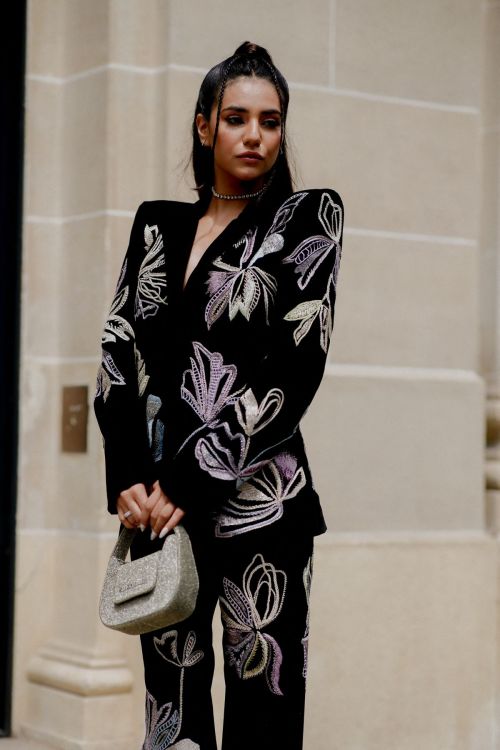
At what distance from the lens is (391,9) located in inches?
209


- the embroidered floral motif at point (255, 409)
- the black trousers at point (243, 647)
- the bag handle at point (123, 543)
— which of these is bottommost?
the black trousers at point (243, 647)

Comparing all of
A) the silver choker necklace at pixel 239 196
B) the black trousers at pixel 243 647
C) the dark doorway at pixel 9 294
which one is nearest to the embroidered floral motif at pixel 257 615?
the black trousers at pixel 243 647

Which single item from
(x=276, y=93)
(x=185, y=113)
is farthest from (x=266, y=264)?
(x=185, y=113)

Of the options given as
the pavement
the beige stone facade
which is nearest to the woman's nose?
the beige stone facade

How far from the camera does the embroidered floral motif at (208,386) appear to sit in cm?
302

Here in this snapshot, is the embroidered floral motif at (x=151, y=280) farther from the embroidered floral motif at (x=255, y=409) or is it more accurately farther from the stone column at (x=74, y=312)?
the stone column at (x=74, y=312)

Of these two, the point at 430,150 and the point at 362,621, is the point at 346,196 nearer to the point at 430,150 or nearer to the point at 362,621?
the point at 430,150

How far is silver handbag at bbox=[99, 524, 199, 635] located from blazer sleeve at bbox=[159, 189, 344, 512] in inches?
4.3

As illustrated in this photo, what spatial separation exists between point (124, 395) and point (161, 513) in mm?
347

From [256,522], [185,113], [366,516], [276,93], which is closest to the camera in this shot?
[256,522]

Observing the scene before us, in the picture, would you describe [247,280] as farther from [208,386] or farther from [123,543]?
[123,543]

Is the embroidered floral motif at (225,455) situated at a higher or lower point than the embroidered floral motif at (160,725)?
higher

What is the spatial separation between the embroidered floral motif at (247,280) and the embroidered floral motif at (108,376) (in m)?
0.26

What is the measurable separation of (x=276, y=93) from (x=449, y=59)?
2.40 metres
